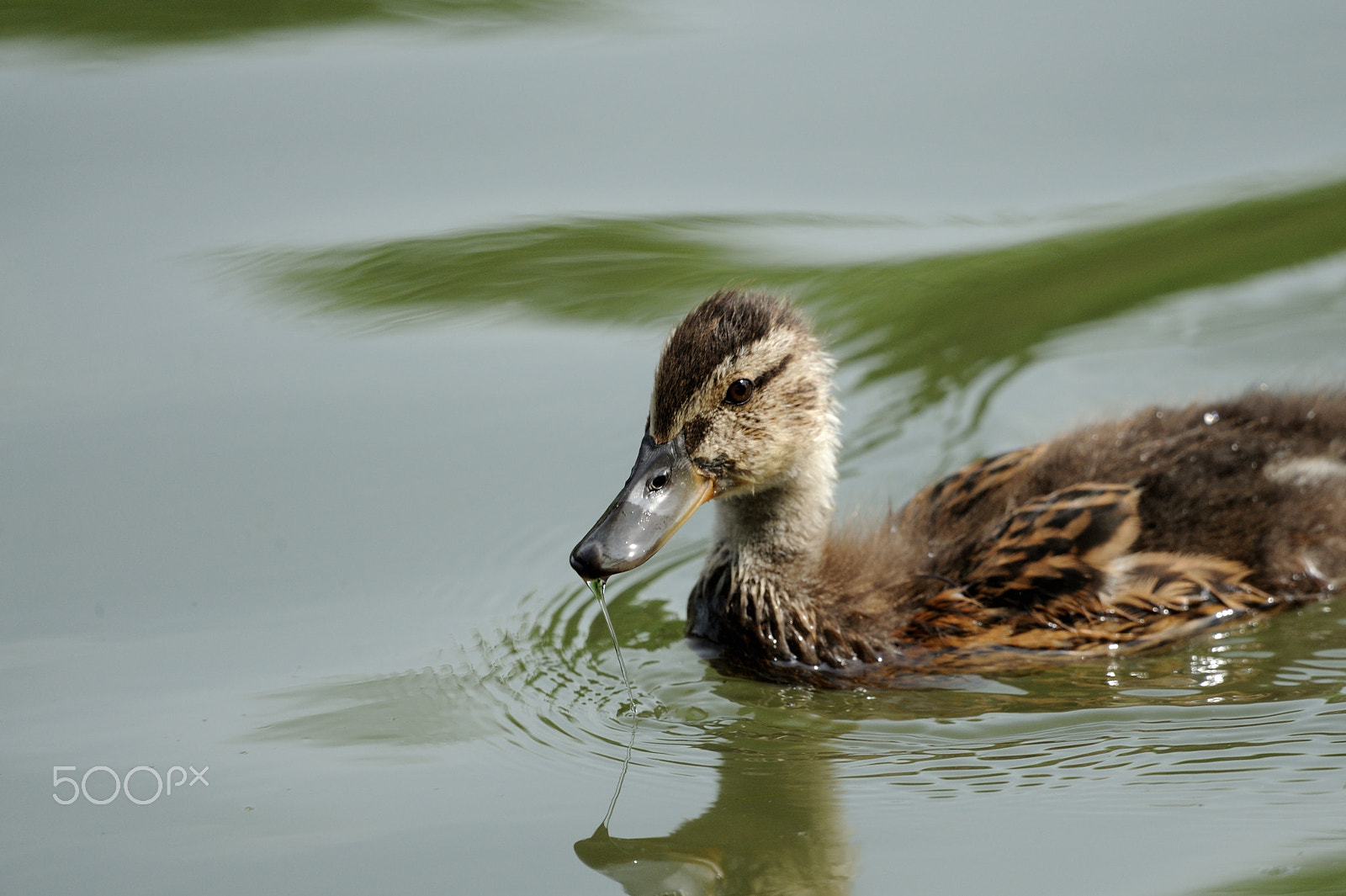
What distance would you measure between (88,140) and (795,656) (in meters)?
4.56

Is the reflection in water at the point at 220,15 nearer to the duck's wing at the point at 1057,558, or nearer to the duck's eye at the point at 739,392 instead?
the duck's eye at the point at 739,392

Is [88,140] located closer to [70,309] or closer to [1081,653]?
[70,309]

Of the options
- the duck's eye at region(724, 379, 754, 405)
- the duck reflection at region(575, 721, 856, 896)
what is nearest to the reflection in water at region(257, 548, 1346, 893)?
the duck reflection at region(575, 721, 856, 896)

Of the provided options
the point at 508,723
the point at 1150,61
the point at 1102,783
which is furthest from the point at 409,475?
the point at 1150,61

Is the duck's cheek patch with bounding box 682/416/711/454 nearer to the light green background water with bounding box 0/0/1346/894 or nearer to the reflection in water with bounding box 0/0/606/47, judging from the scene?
the light green background water with bounding box 0/0/1346/894

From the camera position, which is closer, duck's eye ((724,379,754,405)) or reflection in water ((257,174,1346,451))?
duck's eye ((724,379,754,405))

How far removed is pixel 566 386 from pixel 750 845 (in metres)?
3.14

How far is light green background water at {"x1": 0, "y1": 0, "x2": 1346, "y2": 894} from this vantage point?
4.50m

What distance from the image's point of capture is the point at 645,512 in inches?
209

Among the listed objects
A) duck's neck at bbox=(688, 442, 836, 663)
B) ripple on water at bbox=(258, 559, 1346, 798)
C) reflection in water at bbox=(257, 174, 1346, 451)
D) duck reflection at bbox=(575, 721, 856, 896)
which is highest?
reflection in water at bbox=(257, 174, 1346, 451)

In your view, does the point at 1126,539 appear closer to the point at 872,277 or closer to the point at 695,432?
the point at 695,432

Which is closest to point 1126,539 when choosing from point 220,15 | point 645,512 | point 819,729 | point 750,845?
point 819,729

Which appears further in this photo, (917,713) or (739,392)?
(739,392)

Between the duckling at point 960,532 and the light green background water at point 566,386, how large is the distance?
0.64 feet
